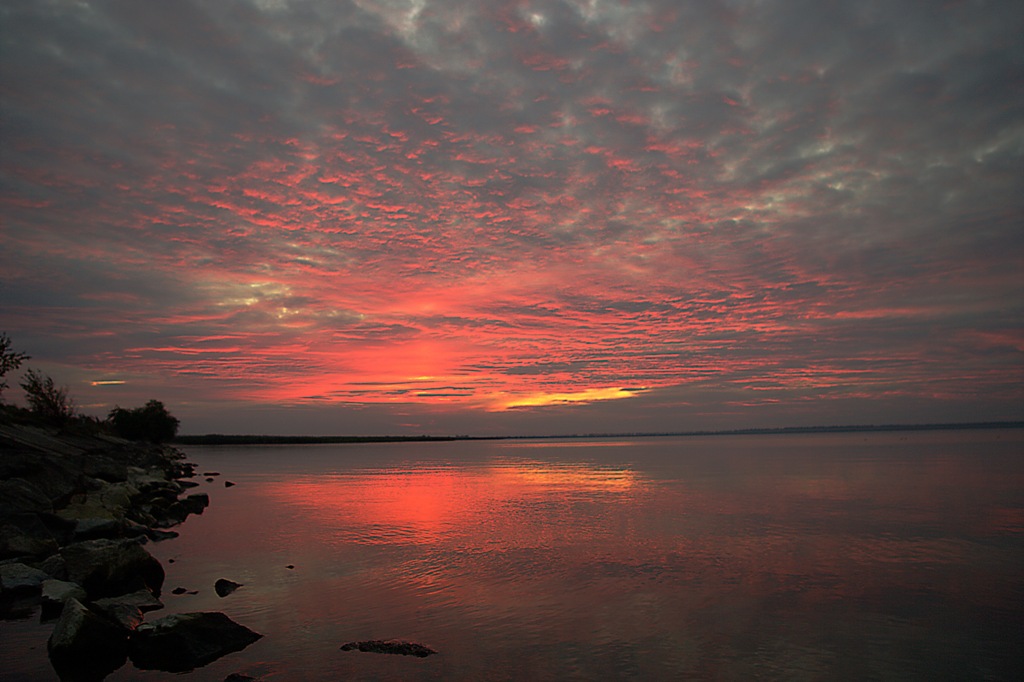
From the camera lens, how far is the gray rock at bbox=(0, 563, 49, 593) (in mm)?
17781

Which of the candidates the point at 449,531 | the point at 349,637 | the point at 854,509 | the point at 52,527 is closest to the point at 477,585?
the point at 349,637

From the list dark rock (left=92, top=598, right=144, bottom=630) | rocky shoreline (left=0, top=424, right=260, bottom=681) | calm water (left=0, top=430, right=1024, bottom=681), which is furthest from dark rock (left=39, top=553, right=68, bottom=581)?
dark rock (left=92, top=598, right=144, bottom=630)

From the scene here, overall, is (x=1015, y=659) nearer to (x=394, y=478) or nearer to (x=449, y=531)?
(x=449, y=531)

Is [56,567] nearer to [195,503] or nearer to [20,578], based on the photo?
[20,578]

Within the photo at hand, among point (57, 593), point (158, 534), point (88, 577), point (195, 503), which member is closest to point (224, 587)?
point (88, 577)

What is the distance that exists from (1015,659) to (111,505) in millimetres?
35465

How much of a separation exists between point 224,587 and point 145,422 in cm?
13190

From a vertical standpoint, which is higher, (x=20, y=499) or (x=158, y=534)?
(x=20, y=499)

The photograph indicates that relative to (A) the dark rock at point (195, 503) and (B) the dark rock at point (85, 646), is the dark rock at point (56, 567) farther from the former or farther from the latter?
(A) the dark rock at point (195, 503)

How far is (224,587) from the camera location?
19.5 m

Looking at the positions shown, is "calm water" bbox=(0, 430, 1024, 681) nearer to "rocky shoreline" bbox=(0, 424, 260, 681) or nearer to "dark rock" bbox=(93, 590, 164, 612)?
"dark rock" bbox=(93, 590, 164, 612)

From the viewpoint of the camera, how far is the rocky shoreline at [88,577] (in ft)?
43.8

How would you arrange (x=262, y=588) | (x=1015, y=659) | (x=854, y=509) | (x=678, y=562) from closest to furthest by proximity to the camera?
(x=1015, y=659)
(x=262, y=588)
(x=678, y=562)
(x=854, y=509)

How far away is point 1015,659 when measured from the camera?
13961mm
